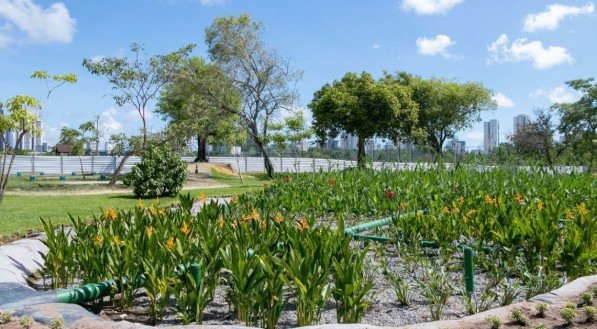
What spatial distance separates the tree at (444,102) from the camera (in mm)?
40969

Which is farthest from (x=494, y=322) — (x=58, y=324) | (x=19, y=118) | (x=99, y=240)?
(x=19, y=118)

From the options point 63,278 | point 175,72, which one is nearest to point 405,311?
point 63,278

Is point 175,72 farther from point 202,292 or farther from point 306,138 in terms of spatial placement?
point 202,292

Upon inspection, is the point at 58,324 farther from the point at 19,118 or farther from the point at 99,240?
the point at 19,118

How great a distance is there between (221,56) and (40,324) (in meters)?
23.4

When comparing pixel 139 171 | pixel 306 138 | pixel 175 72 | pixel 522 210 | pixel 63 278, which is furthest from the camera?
pixel 306 138

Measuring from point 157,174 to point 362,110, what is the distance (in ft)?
55.5

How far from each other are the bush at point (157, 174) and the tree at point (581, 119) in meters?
Answer: 22.9

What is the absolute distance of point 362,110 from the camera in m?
29.6

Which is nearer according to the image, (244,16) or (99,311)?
(99,311)

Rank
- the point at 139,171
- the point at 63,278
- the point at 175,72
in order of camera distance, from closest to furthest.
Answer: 1. the point at 63,278
2. the point at 139,171
3. the point at 175,72

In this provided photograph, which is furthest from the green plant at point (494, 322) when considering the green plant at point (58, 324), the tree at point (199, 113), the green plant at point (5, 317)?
the tree at point (199, 113)

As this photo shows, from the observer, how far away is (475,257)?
15.4 feet

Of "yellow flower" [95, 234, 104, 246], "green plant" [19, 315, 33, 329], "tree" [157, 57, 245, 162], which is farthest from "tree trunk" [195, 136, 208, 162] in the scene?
"green plant" [19, 315, 33, 329]
